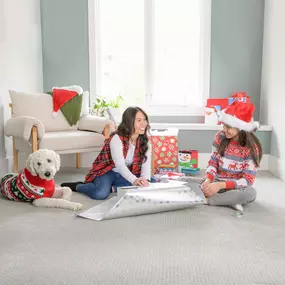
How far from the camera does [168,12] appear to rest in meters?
4.37

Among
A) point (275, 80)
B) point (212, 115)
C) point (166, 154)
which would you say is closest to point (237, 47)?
point (275, 80)

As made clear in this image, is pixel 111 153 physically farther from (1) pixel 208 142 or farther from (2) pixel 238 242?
(1) pixel 208 142

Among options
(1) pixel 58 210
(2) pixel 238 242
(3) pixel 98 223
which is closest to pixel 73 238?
(3) pixel 98 223

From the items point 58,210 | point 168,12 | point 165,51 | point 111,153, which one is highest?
point 168,12

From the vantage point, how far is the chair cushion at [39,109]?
3527 mm

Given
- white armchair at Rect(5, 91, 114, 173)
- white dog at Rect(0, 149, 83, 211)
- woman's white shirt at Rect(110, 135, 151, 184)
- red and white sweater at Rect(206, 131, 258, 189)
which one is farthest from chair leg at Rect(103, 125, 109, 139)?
red and white sweater at Rect(206, 131, 258, 189)

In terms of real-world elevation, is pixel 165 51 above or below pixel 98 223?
above

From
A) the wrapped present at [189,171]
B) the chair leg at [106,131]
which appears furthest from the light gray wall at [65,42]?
the wrapped present at [189,171]

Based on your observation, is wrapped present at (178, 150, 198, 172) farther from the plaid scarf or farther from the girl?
the girl

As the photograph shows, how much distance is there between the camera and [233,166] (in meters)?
2.61

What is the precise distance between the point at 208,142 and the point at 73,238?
237 cm

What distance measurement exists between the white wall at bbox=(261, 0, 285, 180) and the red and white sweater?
1055 millimetres

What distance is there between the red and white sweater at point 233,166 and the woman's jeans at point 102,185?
2.08 ft

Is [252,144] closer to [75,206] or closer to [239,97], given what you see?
[75,206]
